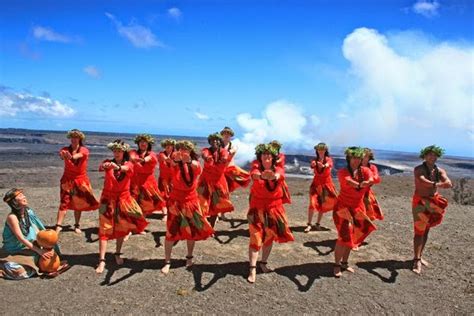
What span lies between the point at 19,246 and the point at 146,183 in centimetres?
320

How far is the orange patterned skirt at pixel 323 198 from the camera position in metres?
9.62

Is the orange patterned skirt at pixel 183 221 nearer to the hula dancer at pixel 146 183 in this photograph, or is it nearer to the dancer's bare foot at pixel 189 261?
the dancer's bare foot at pixel 189 261

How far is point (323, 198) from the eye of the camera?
9.68 m

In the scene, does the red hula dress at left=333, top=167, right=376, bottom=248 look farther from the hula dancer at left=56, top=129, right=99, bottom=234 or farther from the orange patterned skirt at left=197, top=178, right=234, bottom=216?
the hula dancer at left=56, top=129, right=99, bottom=234

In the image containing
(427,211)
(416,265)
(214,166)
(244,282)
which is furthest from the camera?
(214,166)

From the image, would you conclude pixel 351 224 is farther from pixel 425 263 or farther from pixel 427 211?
pixel 425 263

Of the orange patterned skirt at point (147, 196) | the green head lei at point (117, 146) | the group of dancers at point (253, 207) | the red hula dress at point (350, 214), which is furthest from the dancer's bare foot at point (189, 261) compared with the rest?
the red hula dress at point (350, 214)

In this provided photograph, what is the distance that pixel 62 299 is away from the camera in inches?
237

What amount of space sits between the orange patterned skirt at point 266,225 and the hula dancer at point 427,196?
2618 millimetres

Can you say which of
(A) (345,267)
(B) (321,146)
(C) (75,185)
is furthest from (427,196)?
(C) (75,185)

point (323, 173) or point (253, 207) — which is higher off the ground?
point (323, 173)

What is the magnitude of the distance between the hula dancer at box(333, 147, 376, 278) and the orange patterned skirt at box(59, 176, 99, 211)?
5119 mm

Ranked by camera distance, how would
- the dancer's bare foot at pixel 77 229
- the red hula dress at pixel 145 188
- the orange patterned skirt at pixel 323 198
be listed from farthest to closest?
the orange patterned skirt at pixel 323 198, the red hula dress at pixel 145 188, the dancer's bare foot at pixel 77 229

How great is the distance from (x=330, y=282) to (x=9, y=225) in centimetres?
545
